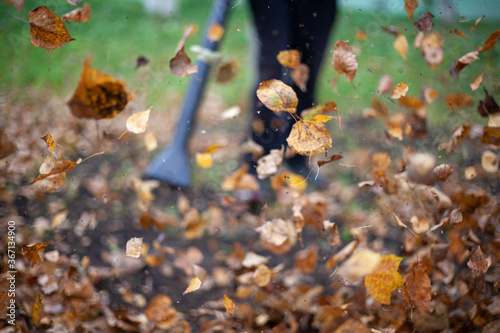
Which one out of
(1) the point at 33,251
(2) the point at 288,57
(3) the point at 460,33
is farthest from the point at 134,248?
(3) the point at 460,33

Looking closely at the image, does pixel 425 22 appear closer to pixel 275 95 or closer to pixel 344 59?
pixel 344 59

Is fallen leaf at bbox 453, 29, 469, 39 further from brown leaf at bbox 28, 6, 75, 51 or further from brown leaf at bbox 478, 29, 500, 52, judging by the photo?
brown leaf at bbox 28, 6, 75, 51

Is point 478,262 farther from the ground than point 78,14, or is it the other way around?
point 78,14

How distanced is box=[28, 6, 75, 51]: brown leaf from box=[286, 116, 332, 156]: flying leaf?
50 centimetres

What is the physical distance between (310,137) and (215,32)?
1.85 feet

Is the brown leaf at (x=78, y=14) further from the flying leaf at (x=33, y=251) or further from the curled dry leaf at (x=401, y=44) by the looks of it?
the curled dry leaf at (x=401, y=44)

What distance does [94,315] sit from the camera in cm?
89

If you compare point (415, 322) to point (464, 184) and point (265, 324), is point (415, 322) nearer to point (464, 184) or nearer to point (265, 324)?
point (265, 324)

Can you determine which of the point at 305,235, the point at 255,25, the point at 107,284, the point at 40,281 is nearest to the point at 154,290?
the point at 107,284

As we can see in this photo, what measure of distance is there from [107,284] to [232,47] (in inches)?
34.1

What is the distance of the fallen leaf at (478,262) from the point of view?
0.81m

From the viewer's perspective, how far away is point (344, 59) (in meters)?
0.82

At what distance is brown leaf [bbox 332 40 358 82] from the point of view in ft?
2.64

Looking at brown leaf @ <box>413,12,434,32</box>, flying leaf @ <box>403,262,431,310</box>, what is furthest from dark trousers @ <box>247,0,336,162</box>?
flying leaf @ <box>403,262,431,310</box>
